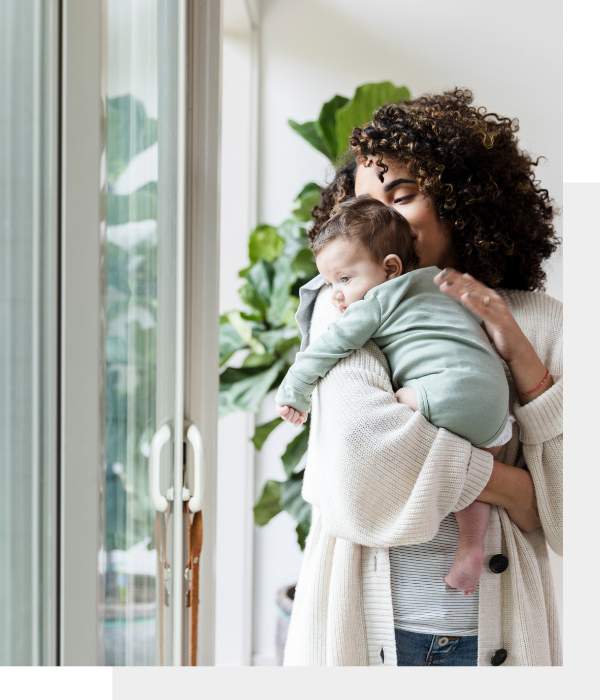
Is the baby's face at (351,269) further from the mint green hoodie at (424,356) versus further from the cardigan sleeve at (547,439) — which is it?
the cardigan sleeve at (547,439)

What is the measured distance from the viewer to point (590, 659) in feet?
3.00

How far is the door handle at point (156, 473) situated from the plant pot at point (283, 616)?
0.68 m

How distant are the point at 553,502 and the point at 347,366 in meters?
0.36

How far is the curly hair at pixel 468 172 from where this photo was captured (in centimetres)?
85

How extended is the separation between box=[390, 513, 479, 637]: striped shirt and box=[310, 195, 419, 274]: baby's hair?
362 mm

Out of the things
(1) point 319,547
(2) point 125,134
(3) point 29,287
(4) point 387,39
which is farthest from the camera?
(4) point 387,39

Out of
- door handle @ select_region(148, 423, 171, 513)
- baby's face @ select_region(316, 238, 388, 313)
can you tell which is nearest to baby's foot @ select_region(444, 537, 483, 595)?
baby's face @ select_region(316, 238, 388, 313)

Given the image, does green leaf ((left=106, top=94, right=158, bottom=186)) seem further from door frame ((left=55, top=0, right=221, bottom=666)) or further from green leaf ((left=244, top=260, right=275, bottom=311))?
green leaf ((left=244, top=260, right=275, bottom=311))

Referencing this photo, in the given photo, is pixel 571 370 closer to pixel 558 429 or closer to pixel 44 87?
pixel 558 429

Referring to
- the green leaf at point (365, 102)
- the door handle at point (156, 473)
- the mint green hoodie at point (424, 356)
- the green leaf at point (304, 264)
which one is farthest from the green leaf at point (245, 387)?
the mint green hoodie at point (424, 356)

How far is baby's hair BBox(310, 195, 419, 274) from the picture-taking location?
78 centimetres

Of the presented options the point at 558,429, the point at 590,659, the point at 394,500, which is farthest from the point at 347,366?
the point at 590,659

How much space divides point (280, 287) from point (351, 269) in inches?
28.5

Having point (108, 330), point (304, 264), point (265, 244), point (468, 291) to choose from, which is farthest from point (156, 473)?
point (265, 244)
